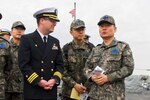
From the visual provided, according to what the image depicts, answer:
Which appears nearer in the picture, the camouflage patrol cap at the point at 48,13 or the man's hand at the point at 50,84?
the man's hand at the point at 50,84

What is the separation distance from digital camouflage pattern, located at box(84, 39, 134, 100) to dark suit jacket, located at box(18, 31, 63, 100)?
1.89ft

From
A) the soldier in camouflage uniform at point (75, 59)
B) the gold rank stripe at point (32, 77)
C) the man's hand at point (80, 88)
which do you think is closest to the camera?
the gold rank stripe at point (32, 77)

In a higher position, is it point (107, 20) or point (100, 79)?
point (107, 20)

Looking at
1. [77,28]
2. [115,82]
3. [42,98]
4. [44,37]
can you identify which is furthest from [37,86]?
[77,28]

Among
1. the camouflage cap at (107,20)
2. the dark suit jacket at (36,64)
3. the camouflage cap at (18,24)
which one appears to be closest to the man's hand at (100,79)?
the dark suit jacket at (36,64)

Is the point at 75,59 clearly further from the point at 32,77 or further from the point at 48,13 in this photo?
the point at 32,77

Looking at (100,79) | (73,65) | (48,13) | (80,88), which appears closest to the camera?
(100,79)

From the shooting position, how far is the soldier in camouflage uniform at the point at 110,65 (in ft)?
17.8

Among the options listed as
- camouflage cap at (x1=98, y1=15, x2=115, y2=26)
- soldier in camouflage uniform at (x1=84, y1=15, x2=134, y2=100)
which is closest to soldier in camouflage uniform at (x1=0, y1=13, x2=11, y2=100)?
soldier in camouflage uniform at (x1=84, y1=15, x2=134, y2=100)

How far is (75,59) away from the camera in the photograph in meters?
6.72

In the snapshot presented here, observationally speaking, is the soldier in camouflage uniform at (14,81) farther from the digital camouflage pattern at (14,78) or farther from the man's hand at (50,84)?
the man's hand at (50,84)

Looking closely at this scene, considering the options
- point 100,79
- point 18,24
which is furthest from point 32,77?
point 18,24

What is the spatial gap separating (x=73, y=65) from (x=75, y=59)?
11cm

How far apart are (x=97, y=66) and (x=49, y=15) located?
1003 millimetres
